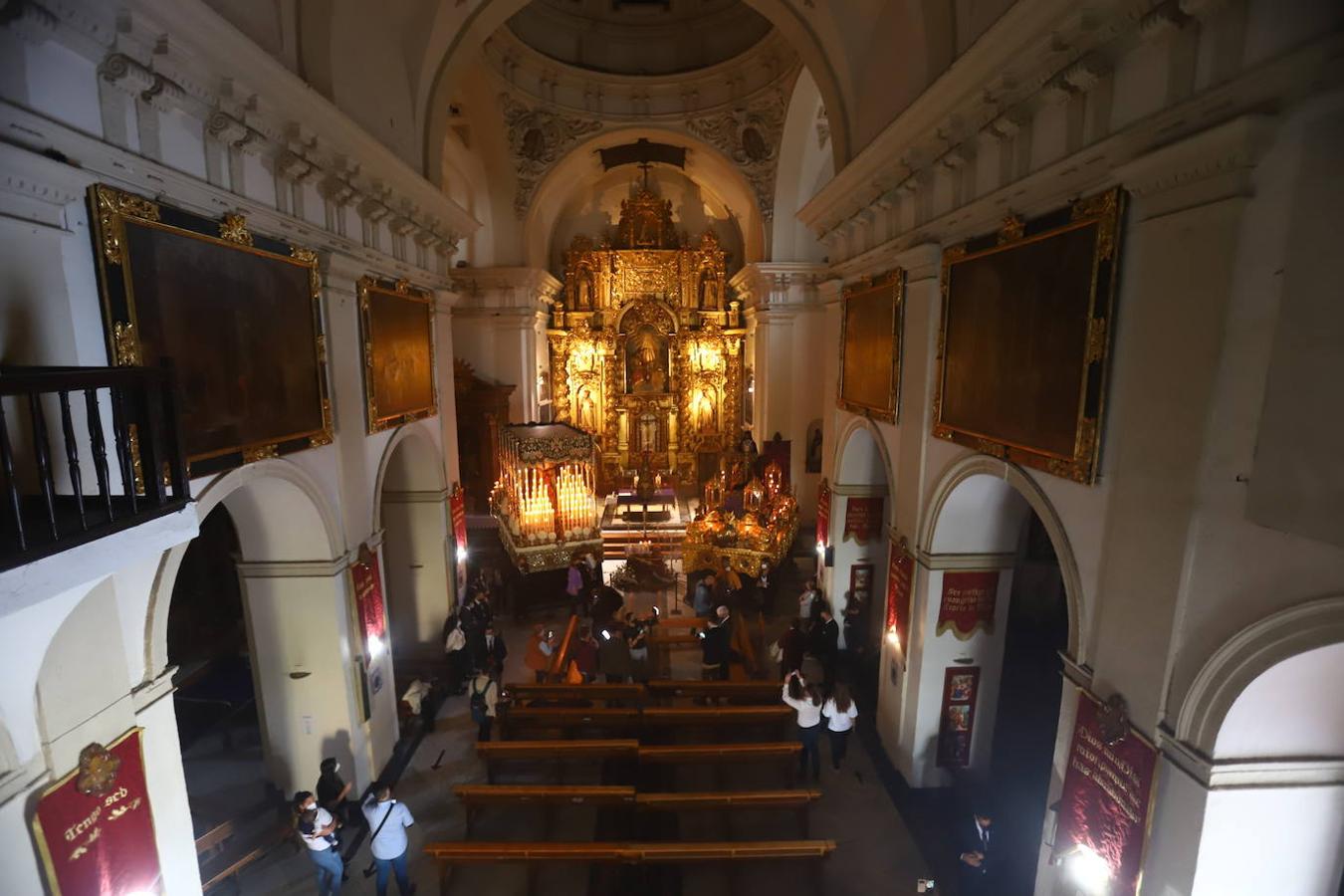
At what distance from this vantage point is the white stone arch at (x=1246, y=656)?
2.63 meters

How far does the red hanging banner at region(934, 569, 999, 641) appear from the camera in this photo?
20.4 feet

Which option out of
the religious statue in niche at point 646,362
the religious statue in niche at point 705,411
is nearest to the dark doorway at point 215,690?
the religious statue in niche at point 646,362

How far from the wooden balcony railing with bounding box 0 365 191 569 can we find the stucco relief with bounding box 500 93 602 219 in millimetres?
12847

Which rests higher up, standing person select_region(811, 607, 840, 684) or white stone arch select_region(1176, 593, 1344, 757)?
white stone arch select_region(1176, 593, 1344, 757)

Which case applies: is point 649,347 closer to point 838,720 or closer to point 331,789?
point 838,720

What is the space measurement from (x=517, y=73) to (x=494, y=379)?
707cm

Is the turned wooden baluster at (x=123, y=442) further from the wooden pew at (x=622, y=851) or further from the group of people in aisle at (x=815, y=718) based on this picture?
the group of people in aisle at (x=815, y=718)

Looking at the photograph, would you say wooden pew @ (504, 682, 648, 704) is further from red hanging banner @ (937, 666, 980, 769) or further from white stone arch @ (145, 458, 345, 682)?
red hanging banner @ (937, 666, 980, 769)

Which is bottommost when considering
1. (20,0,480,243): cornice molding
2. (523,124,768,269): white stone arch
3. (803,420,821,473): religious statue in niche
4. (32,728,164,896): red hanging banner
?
(32,728,164,896): red hanging banner

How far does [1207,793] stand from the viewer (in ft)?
10.4

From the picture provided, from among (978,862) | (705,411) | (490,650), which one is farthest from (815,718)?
(705,411)

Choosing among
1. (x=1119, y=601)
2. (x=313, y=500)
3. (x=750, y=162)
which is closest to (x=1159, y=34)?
(x=1119, y=601)

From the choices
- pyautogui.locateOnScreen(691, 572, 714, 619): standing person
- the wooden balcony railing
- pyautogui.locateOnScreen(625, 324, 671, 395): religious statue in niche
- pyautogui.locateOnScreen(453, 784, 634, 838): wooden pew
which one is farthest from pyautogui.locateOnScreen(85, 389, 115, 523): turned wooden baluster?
pyautogui.locateOnScreen(625, 324, 671, 395): religious statue in niche

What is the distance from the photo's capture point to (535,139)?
47.8 feet
